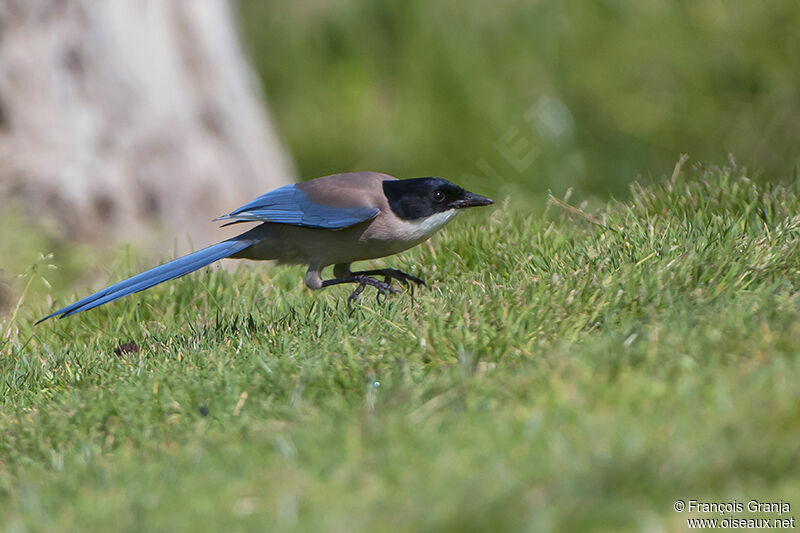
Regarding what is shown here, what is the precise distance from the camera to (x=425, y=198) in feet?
19.2

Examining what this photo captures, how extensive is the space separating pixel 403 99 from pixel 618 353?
11246 millimetres

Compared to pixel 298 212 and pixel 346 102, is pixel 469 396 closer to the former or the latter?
pixel 298 212

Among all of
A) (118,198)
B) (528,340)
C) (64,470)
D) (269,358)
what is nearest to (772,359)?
(528,340)

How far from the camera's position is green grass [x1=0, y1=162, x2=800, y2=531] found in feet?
10.0

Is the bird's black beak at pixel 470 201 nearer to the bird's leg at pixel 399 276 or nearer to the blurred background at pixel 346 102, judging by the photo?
the bird's leg at pixel 399 276

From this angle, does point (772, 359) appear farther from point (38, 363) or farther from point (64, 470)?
point (38, 363)

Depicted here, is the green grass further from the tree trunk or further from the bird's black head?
the tree trunk

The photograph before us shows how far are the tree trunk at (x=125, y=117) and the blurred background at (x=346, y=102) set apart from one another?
0.02 m

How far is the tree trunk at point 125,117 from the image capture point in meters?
9.70

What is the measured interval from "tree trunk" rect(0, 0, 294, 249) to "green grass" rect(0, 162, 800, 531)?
416 centimetres

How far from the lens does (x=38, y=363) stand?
5.37 metres

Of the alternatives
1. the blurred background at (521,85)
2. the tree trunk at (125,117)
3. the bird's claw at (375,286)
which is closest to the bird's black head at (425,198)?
the bird's claw at (375,286)

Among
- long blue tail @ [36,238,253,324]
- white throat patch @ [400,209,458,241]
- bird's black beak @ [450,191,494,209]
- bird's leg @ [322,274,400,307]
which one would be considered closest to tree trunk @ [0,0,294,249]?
long blue tail @ [36,238,253,324]

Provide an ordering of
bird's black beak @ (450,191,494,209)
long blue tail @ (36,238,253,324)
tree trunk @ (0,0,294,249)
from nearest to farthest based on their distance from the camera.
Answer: long blue tail @ (36,238,253,324) → bird's black beak @ (450,191,494,209) → tree trunk @ (0,0,294,249)
